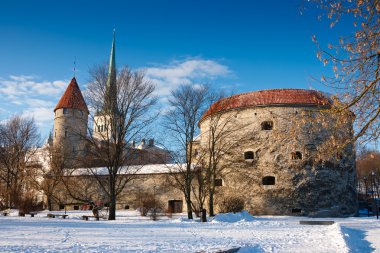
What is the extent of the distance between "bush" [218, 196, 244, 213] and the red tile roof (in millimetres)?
5559

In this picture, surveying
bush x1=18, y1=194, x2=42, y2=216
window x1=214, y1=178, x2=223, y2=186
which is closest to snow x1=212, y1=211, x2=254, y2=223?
window x1=214, y1=178, x2=223, y2=186

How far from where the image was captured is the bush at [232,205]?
19984 millimetres

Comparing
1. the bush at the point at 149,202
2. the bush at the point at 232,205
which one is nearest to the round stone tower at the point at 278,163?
the bush at the point at 232,205

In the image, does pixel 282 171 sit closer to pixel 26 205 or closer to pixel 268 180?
pixel 268 180

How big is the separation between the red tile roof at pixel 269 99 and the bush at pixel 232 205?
219 inches

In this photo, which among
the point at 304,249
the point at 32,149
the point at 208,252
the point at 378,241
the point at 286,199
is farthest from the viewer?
the point at 32,149

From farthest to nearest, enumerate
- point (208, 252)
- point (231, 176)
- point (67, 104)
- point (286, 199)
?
point (67, 104), point (231, 176), point (286, 199), point (208, 252)

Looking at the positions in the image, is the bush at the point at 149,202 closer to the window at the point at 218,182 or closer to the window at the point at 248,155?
the window at the point at 218,182

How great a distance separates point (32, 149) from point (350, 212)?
24.0 meters

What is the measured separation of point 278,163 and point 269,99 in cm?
387

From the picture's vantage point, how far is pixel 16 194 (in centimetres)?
2039

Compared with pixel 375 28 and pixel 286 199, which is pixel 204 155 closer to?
pixel 286 199

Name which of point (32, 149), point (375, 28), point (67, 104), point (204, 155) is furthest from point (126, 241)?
point (67, 104)

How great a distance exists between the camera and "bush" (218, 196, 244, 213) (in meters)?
20.0
